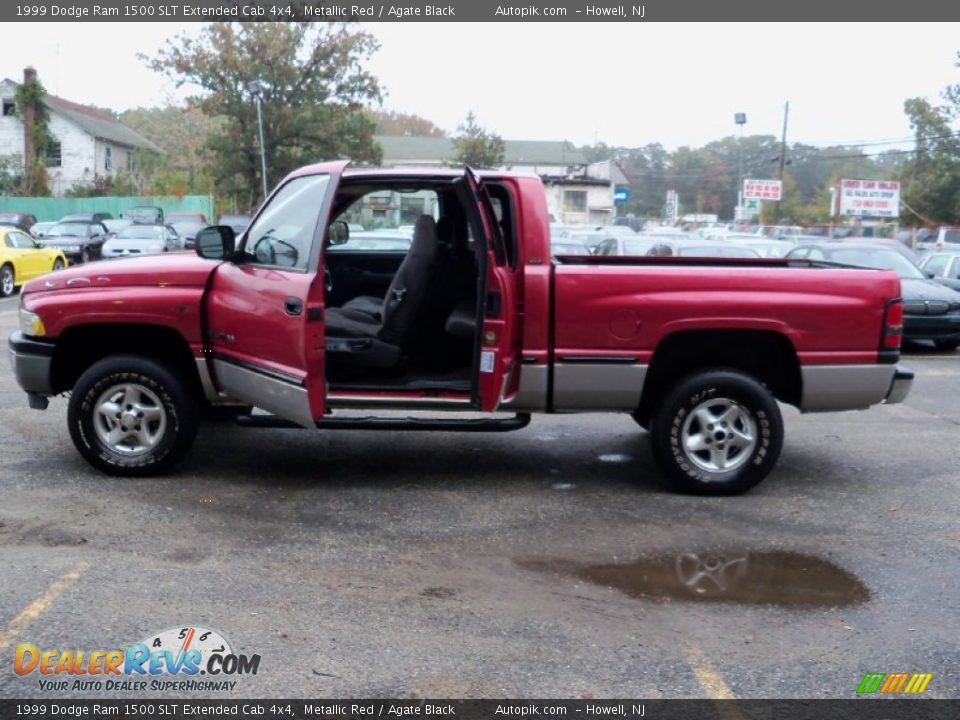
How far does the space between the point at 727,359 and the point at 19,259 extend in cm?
1805

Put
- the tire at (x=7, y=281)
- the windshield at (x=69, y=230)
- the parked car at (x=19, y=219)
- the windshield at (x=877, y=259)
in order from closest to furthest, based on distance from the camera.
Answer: the windshield at (x=877, y=259) → the tire at (x=7, y=281) → the windshield at (x=69, y=230) → the parked car at (x=19, y=219)

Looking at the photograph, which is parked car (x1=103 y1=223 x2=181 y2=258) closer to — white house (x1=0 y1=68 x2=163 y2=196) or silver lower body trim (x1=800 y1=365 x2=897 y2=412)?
silver lower body trim (x1=800 y1=365 x2=897 y2=412)

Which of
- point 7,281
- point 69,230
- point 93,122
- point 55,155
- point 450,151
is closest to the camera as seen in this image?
point 7,281

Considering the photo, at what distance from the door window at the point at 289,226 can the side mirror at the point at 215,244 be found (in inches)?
4.9

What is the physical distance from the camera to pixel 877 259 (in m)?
15.9

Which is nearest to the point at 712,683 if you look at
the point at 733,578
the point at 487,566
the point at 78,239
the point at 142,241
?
the point at 733,578

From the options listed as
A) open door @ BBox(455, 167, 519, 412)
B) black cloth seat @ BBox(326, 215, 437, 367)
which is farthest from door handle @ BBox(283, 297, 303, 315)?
open door @ BBox(455, 167, 519, 412)

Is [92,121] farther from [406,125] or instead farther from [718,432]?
[718,432]

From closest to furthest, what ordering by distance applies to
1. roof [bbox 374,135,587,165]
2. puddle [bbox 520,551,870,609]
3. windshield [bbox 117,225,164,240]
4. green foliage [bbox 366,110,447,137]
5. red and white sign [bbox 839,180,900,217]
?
puddle [bbox 520,551,870,609] → windshield [bbox 117,225,164,240] → red and white sign [bbox 839,180,900,217] → roof [bbox 374,135,587,165] → green foliage [bbox 366,110,447,137]

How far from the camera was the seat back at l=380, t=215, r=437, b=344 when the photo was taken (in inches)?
264

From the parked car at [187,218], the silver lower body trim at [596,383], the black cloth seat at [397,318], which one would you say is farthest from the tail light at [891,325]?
the parked car at [187,218]

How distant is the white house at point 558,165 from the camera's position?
61.3 metres

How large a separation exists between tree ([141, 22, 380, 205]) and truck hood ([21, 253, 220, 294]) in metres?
38.0

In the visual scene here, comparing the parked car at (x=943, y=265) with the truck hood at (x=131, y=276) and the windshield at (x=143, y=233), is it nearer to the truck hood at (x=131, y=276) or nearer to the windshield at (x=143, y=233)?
the truck hood at (x=131, y=276)
